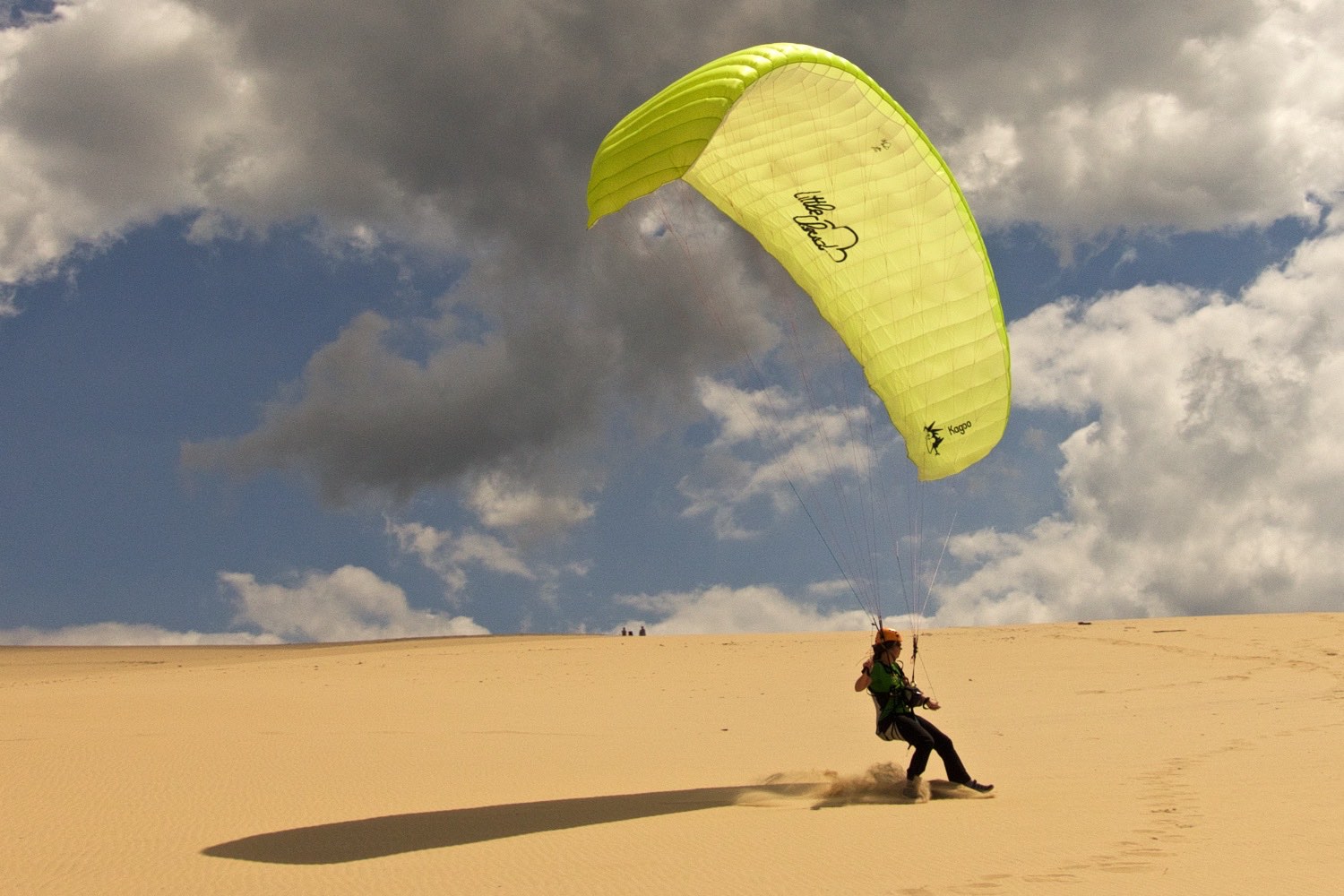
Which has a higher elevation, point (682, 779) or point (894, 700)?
point (894, 700)

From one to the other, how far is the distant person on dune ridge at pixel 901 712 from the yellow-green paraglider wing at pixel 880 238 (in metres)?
2.07

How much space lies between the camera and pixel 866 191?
373 inches

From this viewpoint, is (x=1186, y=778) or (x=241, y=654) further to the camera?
(x=241, y=654)

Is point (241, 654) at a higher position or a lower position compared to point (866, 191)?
lower

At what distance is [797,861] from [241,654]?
24901mm

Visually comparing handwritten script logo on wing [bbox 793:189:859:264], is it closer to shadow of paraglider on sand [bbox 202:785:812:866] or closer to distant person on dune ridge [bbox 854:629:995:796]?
distant person on dune ridge [bbox 854:629:995:796]

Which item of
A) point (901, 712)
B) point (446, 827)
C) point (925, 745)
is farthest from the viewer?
point (901, 712)

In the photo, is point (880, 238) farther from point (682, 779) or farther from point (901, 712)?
point (682, 779)

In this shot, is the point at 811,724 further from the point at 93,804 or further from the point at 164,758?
the point at 93,804

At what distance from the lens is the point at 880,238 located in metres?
9.55

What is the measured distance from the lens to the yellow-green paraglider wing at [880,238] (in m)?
9.32

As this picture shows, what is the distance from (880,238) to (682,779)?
4.97m

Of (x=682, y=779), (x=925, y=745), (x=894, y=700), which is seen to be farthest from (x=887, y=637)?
(x=682, y=779)

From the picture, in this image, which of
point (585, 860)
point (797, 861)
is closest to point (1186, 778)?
point (797, 861)
